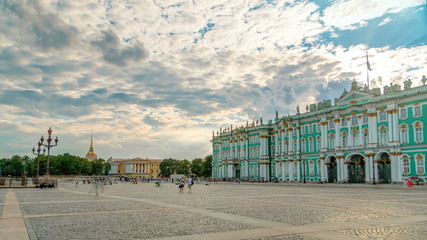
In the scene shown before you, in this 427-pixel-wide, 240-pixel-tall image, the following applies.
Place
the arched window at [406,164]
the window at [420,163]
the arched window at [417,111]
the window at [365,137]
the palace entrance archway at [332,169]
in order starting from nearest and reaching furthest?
the window at [420,163] < the arched window at [417,111] < the arched window at [406,164] < the window at [365,137] < the palace entrance archway at [332,169]

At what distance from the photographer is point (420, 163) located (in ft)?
177

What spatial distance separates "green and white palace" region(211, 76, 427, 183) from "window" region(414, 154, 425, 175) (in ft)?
0.43

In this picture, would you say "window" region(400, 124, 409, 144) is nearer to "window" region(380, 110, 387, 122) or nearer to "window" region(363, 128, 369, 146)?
"window" region(380, 110, 387, 122)

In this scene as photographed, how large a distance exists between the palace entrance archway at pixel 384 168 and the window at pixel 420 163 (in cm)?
526

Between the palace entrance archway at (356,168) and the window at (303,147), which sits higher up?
the window at (303,147)

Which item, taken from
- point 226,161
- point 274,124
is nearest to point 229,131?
point 226,161

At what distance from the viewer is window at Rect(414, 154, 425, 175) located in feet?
176

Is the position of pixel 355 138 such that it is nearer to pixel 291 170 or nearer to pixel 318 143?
pixel 318 143

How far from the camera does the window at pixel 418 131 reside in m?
54.3

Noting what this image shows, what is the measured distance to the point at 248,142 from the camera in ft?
323

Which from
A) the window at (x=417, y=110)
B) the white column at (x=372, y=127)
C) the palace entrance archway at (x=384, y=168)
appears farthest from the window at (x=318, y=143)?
the window at (x=417, y=110)

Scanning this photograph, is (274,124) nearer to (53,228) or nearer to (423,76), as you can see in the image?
(423,76)

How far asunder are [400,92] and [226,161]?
57001mm

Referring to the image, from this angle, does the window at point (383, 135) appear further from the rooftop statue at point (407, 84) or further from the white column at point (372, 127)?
the rooftop statue at point (407, 84)
